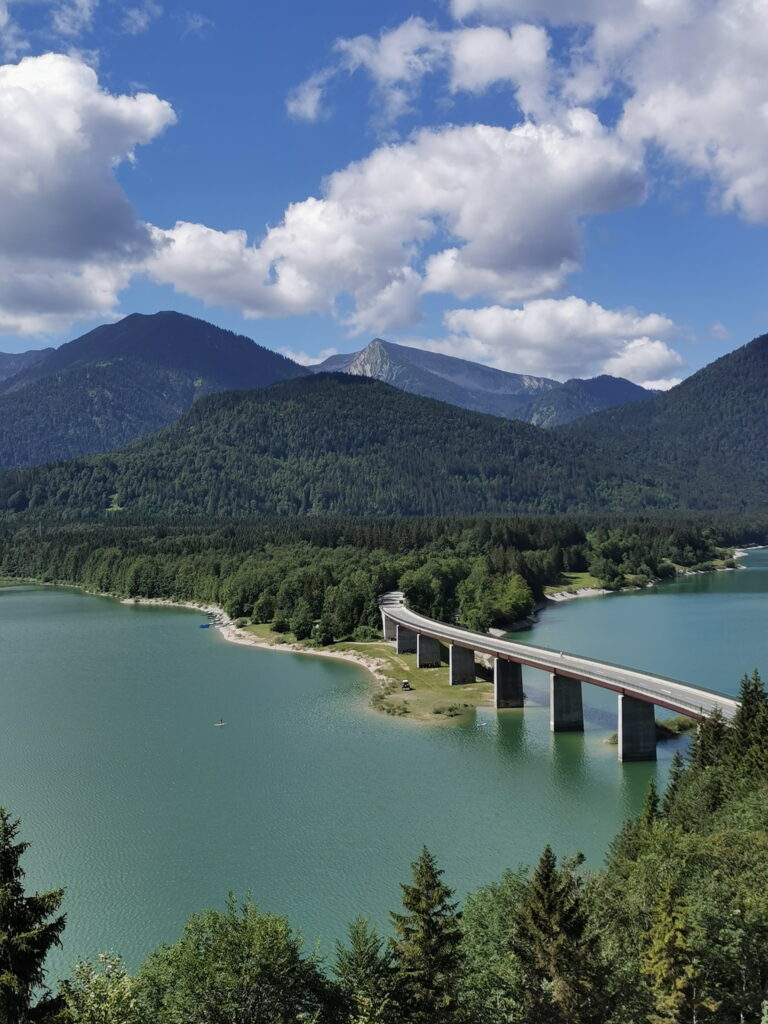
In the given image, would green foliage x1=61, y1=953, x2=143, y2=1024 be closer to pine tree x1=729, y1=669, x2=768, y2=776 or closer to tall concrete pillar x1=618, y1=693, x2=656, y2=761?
pine tree x1=729, y1=669, x2=768, y2=776

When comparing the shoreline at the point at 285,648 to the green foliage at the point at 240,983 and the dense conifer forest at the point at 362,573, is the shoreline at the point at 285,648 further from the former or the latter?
the green foliage at the point at 240,983

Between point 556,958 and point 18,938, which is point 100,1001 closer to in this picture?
point 18,938

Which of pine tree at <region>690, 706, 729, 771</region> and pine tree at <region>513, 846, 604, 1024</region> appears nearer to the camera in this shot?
pine tree at <region>513, 846, 604, 1024</region>

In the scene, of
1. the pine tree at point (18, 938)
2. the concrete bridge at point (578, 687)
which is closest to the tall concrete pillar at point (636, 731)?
the concrete bridge at point (578, 687)

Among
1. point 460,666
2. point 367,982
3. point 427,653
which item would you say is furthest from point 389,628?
point 367,982

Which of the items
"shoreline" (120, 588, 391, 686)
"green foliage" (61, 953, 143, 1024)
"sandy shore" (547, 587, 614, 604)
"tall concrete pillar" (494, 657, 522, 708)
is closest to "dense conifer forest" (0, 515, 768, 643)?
"shoreline" (120, 588, 391, 686)

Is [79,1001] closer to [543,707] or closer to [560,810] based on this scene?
[560,810]
